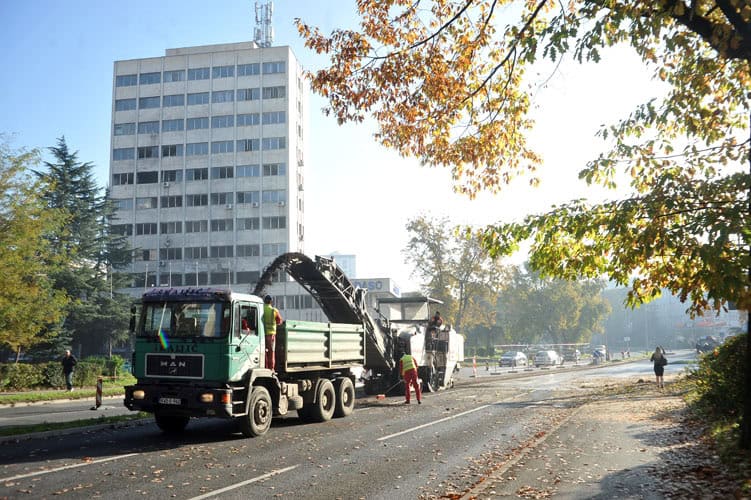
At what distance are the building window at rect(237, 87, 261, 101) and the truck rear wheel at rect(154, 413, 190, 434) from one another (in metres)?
71.9

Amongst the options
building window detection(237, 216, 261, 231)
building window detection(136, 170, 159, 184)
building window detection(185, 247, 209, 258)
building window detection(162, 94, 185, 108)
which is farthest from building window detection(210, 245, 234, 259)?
building window detection(162, 94, 185, 108)

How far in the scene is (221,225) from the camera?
261ft

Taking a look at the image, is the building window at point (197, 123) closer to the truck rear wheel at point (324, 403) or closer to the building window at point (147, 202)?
the building window at point (147, 202)

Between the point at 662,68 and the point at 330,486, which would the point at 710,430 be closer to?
the point at 662,68

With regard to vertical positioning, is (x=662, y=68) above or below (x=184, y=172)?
below

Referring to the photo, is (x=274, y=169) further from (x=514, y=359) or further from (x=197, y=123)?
(x=514, y=359)

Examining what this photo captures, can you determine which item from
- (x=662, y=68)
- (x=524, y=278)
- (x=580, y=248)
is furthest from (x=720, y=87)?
(x=524, y=278)

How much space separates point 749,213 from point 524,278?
8895 cm

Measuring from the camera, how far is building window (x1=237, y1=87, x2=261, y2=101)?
8000 centimetres

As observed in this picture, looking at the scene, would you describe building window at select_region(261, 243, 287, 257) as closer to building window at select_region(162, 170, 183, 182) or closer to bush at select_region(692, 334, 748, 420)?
building window at select_region(162, 170, 183, 182)

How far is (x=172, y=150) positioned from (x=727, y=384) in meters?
79.0

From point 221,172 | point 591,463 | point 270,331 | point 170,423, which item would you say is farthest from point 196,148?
point 591,463

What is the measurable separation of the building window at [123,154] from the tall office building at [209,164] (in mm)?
138

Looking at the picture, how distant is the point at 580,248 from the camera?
9.98 m
